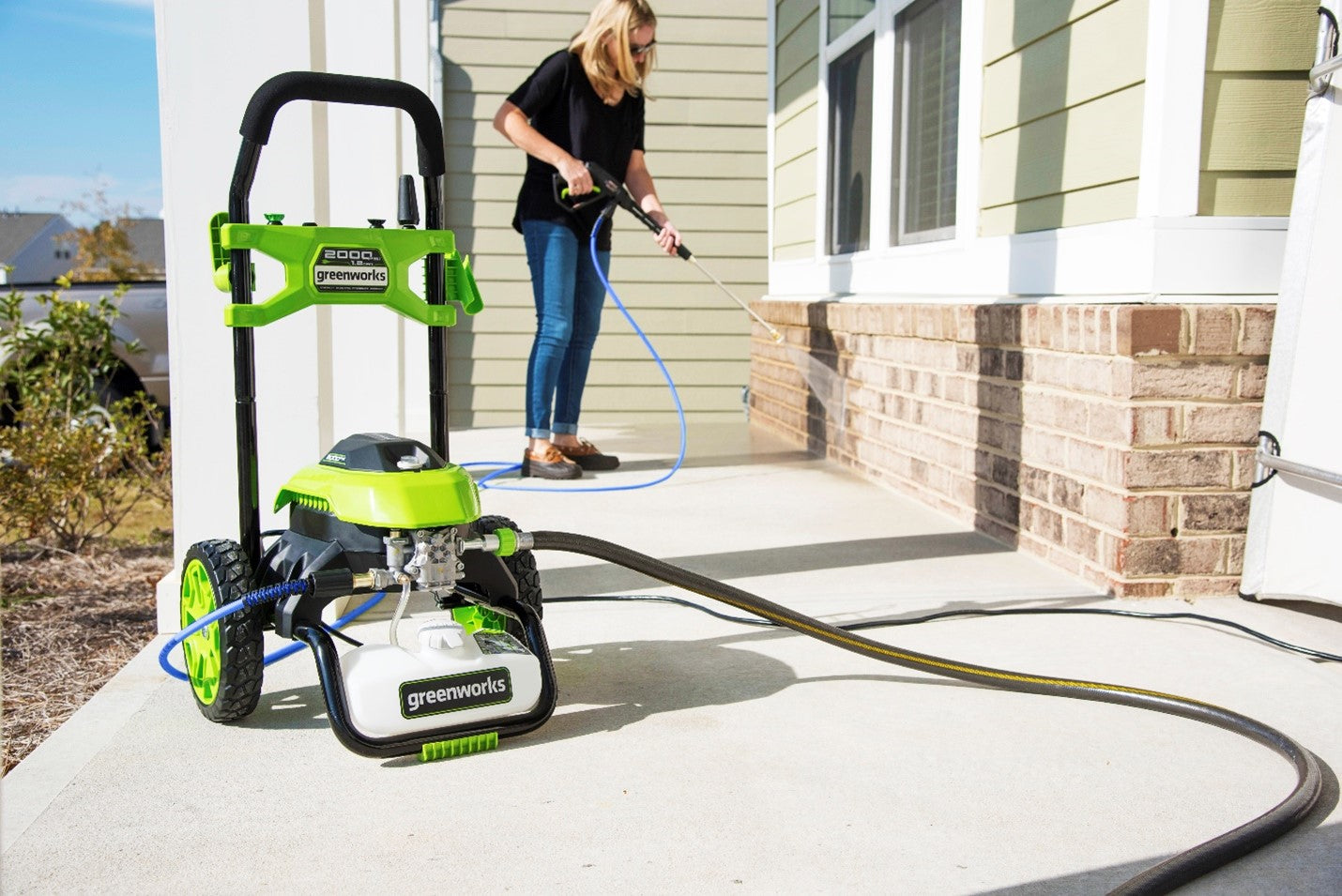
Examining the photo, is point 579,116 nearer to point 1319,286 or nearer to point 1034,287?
point 1034,287

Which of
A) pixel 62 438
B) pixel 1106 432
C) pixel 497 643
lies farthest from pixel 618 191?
pixel 497 643

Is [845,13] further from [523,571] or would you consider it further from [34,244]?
[34,244]

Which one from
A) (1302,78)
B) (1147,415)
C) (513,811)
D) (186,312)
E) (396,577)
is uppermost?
(1302,78)

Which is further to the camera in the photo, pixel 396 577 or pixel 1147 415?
pixel 1147 415

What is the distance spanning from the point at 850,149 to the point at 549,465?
2.00 m

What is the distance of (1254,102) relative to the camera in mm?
2846

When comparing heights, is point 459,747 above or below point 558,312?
below

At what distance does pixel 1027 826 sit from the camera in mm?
1707

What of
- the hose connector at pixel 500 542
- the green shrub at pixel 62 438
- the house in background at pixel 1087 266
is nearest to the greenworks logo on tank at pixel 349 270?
the hose connector at pixel 500 542

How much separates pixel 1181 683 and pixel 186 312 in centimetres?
215

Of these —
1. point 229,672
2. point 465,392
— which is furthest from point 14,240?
point 229,672

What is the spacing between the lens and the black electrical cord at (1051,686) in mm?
1654

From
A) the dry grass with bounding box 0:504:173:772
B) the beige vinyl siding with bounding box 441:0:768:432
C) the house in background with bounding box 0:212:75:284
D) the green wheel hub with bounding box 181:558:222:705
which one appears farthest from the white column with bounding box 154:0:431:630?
the house in background with bounding box 0:212:75:284

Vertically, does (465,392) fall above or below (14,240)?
below
